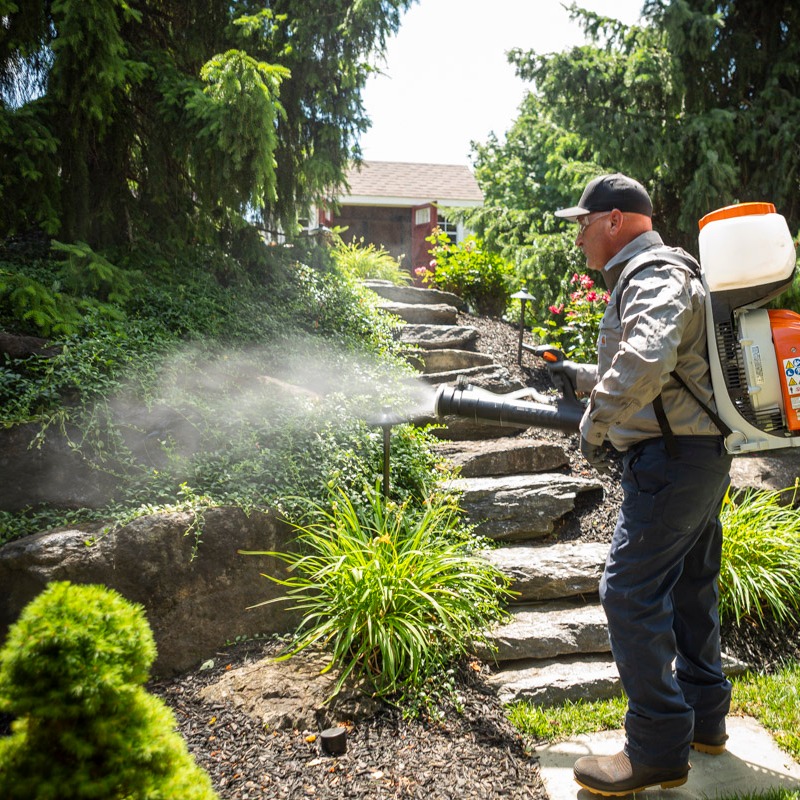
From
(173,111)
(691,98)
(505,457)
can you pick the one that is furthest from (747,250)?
(691,98)

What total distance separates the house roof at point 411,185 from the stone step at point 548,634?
15.6 metres

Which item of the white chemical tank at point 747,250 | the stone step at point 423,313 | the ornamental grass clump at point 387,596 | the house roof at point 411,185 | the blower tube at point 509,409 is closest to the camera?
the white chemical tank at point 747,250

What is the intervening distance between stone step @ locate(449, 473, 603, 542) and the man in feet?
5.90

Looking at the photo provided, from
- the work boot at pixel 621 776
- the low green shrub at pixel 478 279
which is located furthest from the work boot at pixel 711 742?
the low green shrub at pixel 478 279

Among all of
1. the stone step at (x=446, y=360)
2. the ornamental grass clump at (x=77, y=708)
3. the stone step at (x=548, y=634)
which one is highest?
the stone step at (x=446, y=360)

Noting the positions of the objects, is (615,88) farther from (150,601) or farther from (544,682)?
(150,601)

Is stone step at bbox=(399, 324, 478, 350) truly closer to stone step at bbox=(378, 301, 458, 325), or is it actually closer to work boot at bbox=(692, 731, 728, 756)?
stone step at bbox=(378, 301, 458, 325)

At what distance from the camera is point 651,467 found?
2.36 metres

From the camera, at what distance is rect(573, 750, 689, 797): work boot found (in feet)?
7.98

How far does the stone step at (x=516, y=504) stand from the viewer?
4277mm

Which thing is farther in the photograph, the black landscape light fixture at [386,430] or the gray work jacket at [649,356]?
the black landscape light fixture at [386,430]

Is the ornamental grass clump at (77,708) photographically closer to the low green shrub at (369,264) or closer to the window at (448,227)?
the low green shrub at (369,264)

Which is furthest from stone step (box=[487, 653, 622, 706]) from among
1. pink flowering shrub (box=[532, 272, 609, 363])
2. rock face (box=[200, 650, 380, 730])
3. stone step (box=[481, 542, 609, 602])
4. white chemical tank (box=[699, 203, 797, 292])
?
pink flowering shrub (box=[532, 272, 609, 363])

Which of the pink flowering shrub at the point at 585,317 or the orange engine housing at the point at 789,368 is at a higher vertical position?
the pink flowering shrub at the point at 585,317
